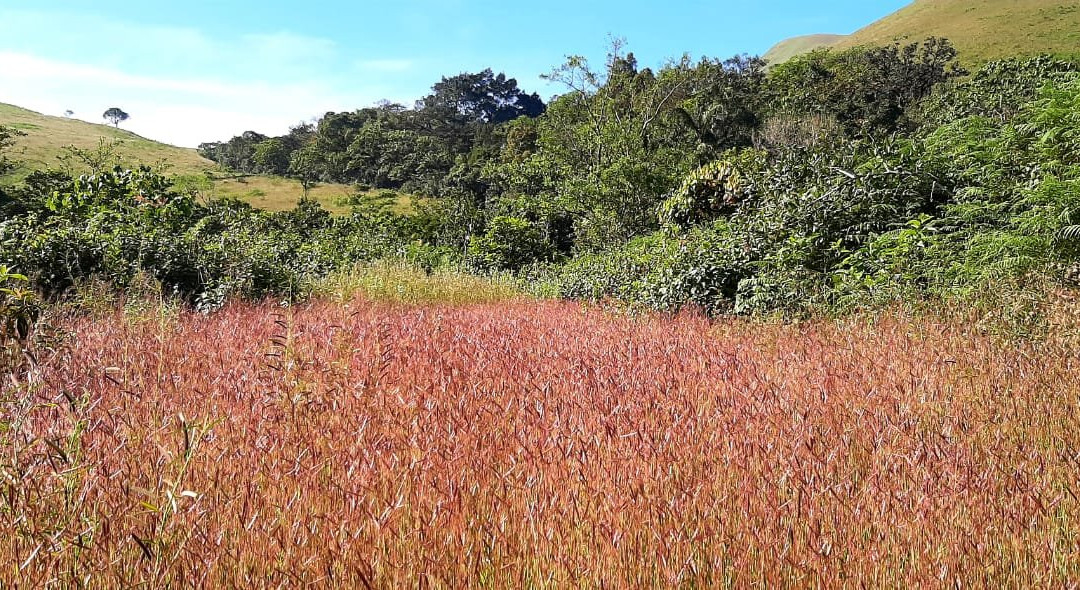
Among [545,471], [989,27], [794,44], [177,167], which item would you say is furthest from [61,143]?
[794,44]

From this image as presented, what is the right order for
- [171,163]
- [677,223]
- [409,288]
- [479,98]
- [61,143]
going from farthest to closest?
[479,98], [61,143], [171,163], [677,223], [409,288]

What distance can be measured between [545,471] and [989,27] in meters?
79.3

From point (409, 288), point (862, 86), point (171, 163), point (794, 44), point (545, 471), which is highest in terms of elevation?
point (794, 44)

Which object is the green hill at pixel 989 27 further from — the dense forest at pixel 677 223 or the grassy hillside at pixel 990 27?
the dense forest at pixel 677 223

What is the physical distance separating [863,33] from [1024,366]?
9135 cm

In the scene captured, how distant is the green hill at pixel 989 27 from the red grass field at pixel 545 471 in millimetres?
58919

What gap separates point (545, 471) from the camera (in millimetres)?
1914

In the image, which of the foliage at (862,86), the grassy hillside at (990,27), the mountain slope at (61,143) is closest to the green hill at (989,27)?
the grassy hillside at (990,27)

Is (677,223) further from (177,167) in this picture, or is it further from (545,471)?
(177,167)

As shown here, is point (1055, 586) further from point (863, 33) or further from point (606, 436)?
point (863, 33)

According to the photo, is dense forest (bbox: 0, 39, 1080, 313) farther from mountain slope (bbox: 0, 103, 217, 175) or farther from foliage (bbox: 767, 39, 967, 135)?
mountain slope (bbox: 0, 103, 217, 175)

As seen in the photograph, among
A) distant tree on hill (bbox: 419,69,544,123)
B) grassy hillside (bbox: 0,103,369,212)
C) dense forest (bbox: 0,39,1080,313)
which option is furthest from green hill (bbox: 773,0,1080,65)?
grassy hillside (bbox: 0,103,369,212)

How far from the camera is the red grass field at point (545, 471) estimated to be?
141 centimetres

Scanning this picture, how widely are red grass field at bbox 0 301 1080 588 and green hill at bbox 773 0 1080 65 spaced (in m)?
58.9
